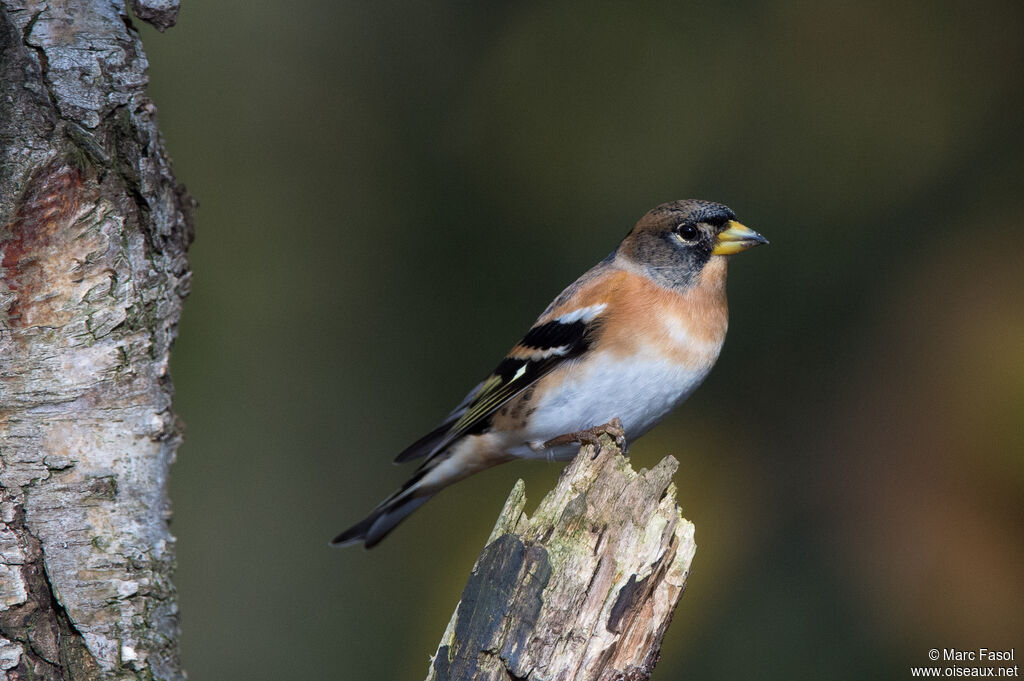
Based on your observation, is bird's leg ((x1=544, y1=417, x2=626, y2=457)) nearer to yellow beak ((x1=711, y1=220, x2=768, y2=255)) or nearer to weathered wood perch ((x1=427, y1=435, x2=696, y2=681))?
weathered wood perch ((x1=427, y1=435, x2=696, y2=681))

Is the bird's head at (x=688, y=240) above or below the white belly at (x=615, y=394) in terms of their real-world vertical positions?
above

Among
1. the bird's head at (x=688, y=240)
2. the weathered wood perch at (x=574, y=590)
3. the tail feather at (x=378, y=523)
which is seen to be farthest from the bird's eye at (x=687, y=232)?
the weathered wood perch at (x=574, y=590)

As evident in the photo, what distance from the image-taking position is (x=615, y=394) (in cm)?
294

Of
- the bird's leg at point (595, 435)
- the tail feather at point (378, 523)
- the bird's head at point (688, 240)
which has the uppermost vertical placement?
the bird's head at point (688, 240)

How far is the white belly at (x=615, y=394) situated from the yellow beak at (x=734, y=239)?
467mm

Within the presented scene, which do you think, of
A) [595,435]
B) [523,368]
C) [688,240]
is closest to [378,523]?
[523,368]

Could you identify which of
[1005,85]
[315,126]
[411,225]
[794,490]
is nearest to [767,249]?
[794,490]

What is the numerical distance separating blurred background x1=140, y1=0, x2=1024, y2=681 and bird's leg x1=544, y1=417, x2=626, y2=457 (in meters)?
1.03

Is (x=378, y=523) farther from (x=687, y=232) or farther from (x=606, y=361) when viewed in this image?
(x=687, y=232)

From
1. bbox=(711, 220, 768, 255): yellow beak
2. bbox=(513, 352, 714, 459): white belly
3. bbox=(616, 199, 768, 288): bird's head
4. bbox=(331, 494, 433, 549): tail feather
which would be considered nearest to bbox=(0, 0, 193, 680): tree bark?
bbox=(331, 494, 433, 549): tail feather

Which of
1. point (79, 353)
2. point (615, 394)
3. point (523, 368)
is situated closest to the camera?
point (79, 353)

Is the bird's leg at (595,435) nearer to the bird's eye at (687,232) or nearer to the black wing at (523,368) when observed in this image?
the black wing at (523,368)

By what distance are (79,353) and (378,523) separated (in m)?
1.41

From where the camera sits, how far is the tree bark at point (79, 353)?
200 centimetres
